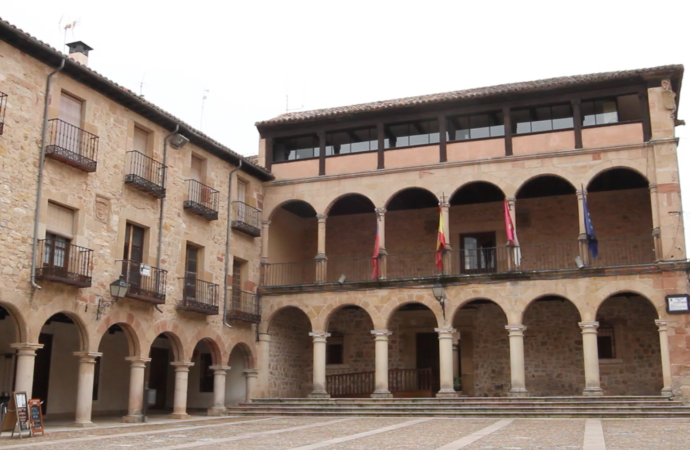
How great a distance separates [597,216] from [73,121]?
14820 millimetres

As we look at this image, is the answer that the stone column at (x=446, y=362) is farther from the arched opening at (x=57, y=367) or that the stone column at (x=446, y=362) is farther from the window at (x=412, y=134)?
the arched opening at (x=57, y=367)

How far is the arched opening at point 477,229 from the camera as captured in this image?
22.9 meters

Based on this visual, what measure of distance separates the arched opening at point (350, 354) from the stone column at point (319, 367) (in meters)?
1.75

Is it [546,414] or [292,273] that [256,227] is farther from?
[546,414]

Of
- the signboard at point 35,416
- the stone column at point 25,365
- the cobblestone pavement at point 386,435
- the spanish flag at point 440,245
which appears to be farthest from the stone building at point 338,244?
the cobblestone pavement at point 386,435

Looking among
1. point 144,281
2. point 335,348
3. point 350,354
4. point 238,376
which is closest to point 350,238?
point 335,348

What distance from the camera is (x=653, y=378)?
2077 centimetres

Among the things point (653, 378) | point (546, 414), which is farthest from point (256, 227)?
point (653, 378)

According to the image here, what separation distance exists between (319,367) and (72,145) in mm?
9397

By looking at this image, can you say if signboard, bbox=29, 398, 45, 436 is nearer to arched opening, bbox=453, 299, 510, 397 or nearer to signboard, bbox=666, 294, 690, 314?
arched opening, bbox=453, 299, 510, 397

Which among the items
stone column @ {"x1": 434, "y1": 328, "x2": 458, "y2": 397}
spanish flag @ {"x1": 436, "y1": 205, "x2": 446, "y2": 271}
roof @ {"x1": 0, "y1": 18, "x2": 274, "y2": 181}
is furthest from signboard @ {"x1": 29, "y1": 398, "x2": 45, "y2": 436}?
spanish flag @ {"x1": 436, "y1": 205, "x2": 446, "y2": 271}

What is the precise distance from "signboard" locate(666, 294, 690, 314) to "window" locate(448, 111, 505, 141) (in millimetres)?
6301

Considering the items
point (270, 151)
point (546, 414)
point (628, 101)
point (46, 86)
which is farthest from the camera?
point (270, 151)

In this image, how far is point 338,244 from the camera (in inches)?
1001
